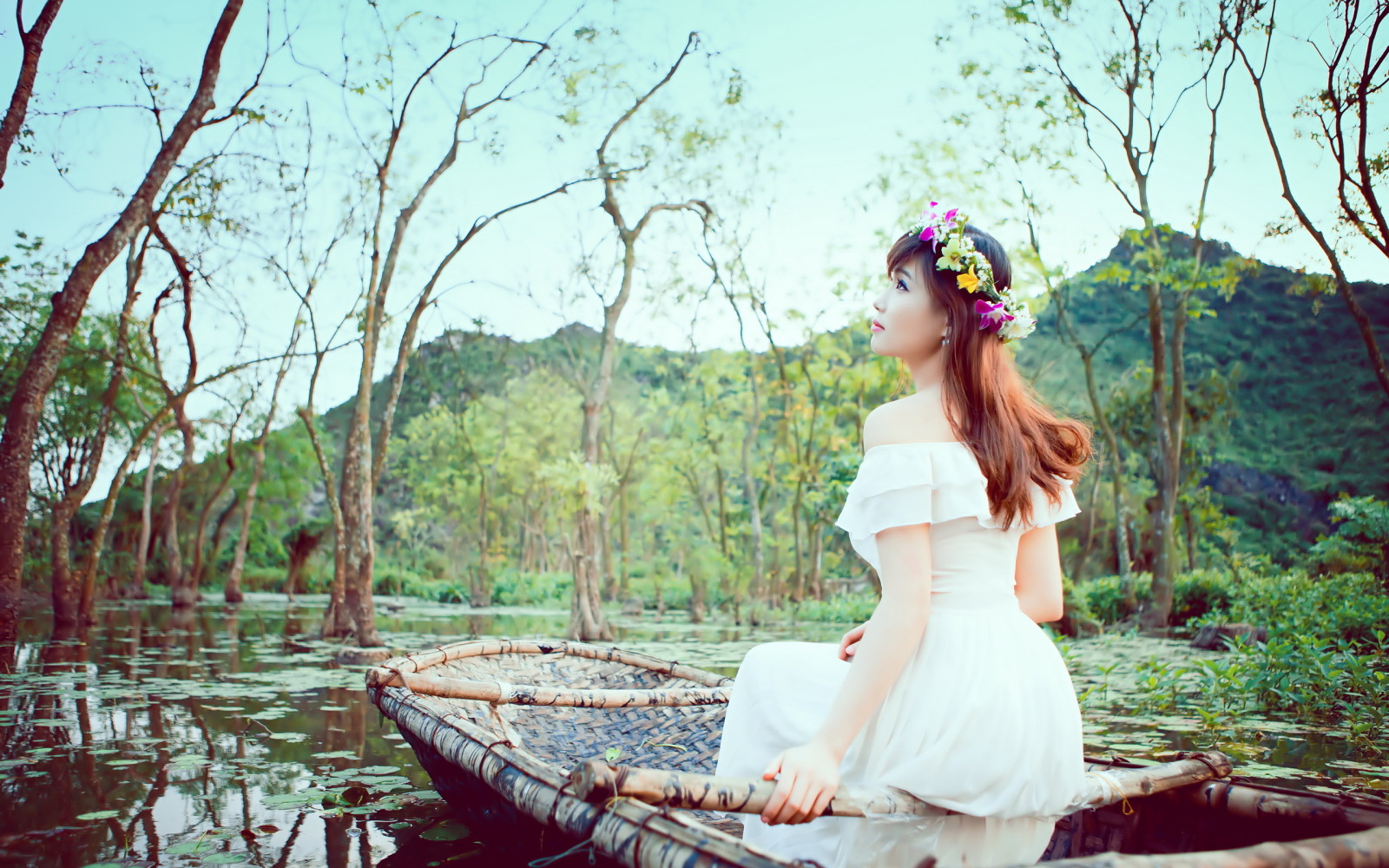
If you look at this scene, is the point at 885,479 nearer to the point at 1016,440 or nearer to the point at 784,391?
the point at 1016,440

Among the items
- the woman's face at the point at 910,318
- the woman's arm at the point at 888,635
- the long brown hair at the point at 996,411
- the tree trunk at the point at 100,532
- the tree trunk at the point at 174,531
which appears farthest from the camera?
the tree trunk at the point at 174,531

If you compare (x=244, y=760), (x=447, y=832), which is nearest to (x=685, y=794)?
(x=447, y=832)

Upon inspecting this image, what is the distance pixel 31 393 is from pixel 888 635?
7.85m

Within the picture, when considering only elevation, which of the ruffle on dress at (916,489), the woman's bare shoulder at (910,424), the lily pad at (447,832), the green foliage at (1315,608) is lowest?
the green foliage at (1315,608)

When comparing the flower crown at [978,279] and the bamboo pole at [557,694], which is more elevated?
the flower crown at [978,279]

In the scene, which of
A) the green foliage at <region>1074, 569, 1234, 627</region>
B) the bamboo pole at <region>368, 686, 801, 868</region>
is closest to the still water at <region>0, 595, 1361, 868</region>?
the bamboo pole at <region>368, 686, 801, 868</region>

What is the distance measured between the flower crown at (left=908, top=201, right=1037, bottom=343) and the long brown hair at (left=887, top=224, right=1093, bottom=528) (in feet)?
0.06

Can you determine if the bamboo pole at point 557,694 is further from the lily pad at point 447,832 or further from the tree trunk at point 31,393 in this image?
the tree trunk at point 31,393

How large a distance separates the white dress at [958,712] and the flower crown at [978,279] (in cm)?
25

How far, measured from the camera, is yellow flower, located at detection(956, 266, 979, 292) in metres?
1.47

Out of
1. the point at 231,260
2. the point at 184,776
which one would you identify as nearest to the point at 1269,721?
the point at 184,776

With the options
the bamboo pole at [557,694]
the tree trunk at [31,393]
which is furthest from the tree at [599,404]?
the bamboo pole at [557,694]

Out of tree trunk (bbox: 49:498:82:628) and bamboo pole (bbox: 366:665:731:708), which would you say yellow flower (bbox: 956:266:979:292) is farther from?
tree trunk (bbox: 49:498:82:628)

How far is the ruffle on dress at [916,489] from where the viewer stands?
1320 mm
